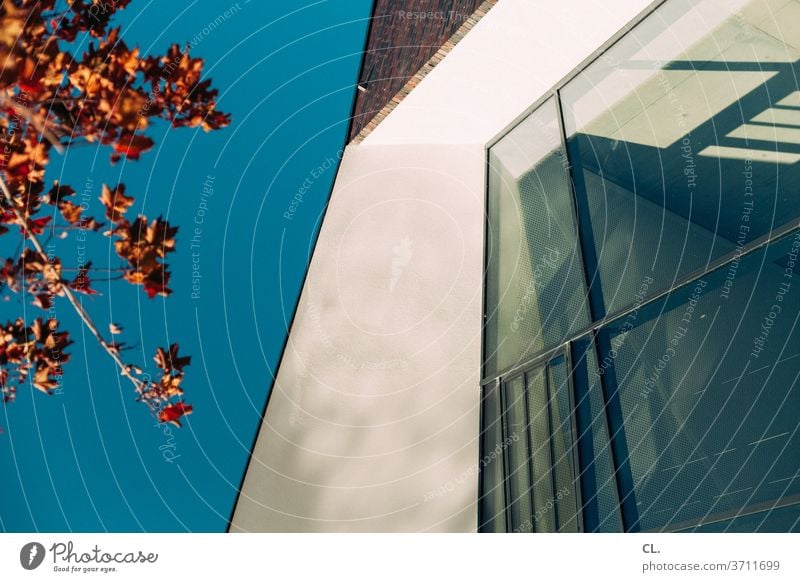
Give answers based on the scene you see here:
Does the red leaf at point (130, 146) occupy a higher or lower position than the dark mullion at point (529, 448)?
higher

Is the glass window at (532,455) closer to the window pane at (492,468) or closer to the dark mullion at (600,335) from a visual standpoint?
the window pane at (492,468)

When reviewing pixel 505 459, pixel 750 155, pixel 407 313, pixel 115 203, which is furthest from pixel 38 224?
pixel 750 155

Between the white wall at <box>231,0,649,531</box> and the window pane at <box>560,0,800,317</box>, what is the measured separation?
0.59 metres

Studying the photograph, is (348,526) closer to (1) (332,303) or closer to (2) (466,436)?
(2) (466,436)

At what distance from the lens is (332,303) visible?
7.93 m

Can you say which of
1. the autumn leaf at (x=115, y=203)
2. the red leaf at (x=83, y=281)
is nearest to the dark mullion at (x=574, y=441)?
the autumn leaf at (x=115, y=203)

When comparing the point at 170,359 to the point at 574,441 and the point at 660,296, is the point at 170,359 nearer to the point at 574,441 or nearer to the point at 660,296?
the point at 574,441

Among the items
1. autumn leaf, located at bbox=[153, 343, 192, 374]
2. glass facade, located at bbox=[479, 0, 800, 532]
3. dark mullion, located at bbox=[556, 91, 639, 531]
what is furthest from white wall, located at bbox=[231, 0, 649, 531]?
autumn leaf, located at bbox=[153, 343, 192, 374]

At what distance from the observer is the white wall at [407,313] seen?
6801 millimetres

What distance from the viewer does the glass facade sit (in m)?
4.58

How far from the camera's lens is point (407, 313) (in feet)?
25.6

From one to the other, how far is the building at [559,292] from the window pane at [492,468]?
0.07 feet

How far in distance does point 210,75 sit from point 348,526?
424cm
